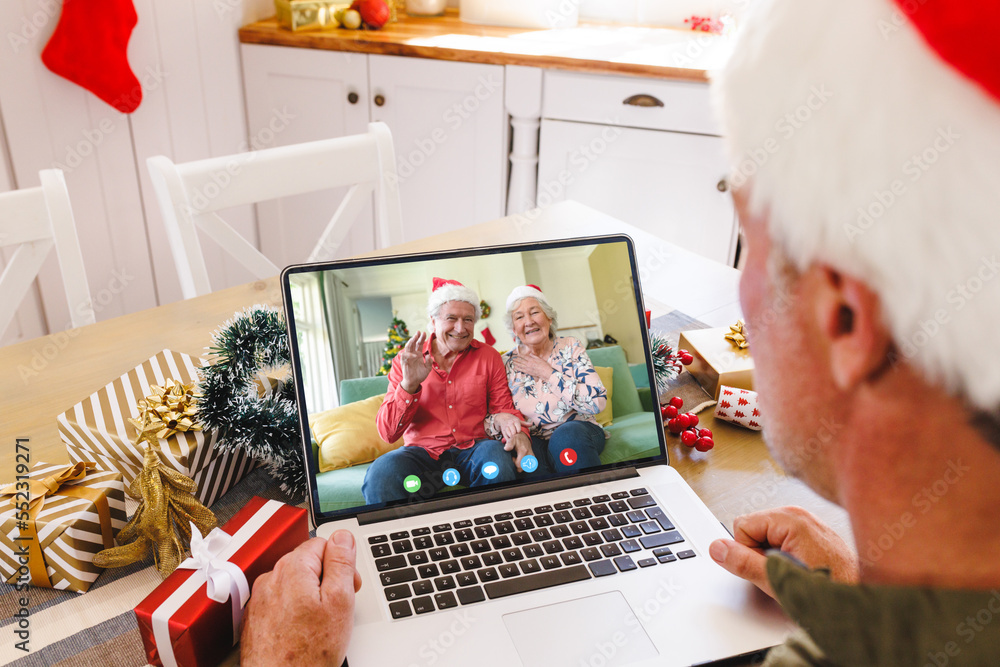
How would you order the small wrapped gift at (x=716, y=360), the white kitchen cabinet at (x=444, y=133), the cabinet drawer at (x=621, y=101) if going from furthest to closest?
the white kitchen cabinet at (x=444, y=133)
the cabinet drawer at (x=621, y=101)
the small wrapped gift at (x=716, y=360)

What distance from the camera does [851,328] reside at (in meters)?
0.24

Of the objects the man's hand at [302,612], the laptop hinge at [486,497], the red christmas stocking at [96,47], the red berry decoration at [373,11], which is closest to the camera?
the man's hand at [302,612]

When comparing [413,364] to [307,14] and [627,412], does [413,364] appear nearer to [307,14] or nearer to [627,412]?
[627,412]

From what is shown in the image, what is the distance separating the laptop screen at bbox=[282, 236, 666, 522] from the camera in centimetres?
74

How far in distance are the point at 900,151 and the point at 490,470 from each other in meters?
0.60

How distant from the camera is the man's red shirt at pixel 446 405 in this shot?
0.75 m

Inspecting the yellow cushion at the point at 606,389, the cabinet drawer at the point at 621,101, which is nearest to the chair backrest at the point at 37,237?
the yellow cushion at the point at 606,389

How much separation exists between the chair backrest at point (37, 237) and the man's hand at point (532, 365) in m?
0.83

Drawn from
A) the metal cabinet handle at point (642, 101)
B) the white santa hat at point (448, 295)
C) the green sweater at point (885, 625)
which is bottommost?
the white santa hat at point (448, 295)

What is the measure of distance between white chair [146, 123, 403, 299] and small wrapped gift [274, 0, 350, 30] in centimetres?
107

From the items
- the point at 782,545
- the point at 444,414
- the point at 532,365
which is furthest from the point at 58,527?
the point at 782,545

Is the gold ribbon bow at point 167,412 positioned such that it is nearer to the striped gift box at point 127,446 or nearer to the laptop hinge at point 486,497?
the striped gift box at point 127,446

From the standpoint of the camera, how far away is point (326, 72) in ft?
7.86

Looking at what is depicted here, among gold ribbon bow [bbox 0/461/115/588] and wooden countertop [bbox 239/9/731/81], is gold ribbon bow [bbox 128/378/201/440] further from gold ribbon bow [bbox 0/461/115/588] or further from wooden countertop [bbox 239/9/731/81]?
wooden countertop [bbox 239/9/731/81]
